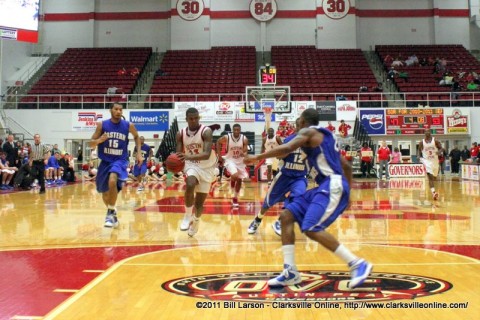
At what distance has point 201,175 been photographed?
6.20 meters

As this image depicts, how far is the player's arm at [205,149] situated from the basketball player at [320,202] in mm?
2125

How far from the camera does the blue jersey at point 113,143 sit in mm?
6867

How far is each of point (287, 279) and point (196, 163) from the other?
2.94 meters

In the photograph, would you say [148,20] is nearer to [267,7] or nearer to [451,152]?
[267,7]

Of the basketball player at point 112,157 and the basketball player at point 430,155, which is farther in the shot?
the basketball player at point 430,155

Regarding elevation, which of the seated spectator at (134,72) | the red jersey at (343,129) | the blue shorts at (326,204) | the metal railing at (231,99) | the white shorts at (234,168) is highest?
the seated spectator at (134,72)

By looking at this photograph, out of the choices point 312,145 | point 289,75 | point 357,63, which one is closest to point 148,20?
point 289,75

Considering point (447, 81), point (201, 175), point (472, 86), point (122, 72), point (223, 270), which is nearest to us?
point (223, 270)

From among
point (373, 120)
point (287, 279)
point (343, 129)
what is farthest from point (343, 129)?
point (287, 279)

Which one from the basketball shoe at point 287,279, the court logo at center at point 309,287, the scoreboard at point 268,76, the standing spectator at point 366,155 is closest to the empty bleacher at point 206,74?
the scoreboard at point 268,76

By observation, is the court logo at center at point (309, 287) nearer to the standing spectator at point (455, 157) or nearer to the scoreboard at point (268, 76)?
the scoreboard at point (268, 76)

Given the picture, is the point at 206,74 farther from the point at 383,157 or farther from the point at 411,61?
the point at 411,61

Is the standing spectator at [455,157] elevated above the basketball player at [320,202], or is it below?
above

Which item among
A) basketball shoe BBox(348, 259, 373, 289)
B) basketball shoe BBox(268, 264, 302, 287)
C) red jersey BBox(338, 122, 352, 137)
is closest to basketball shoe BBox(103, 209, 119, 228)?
basketball shoe BBox(268, 264, 302, 287)
